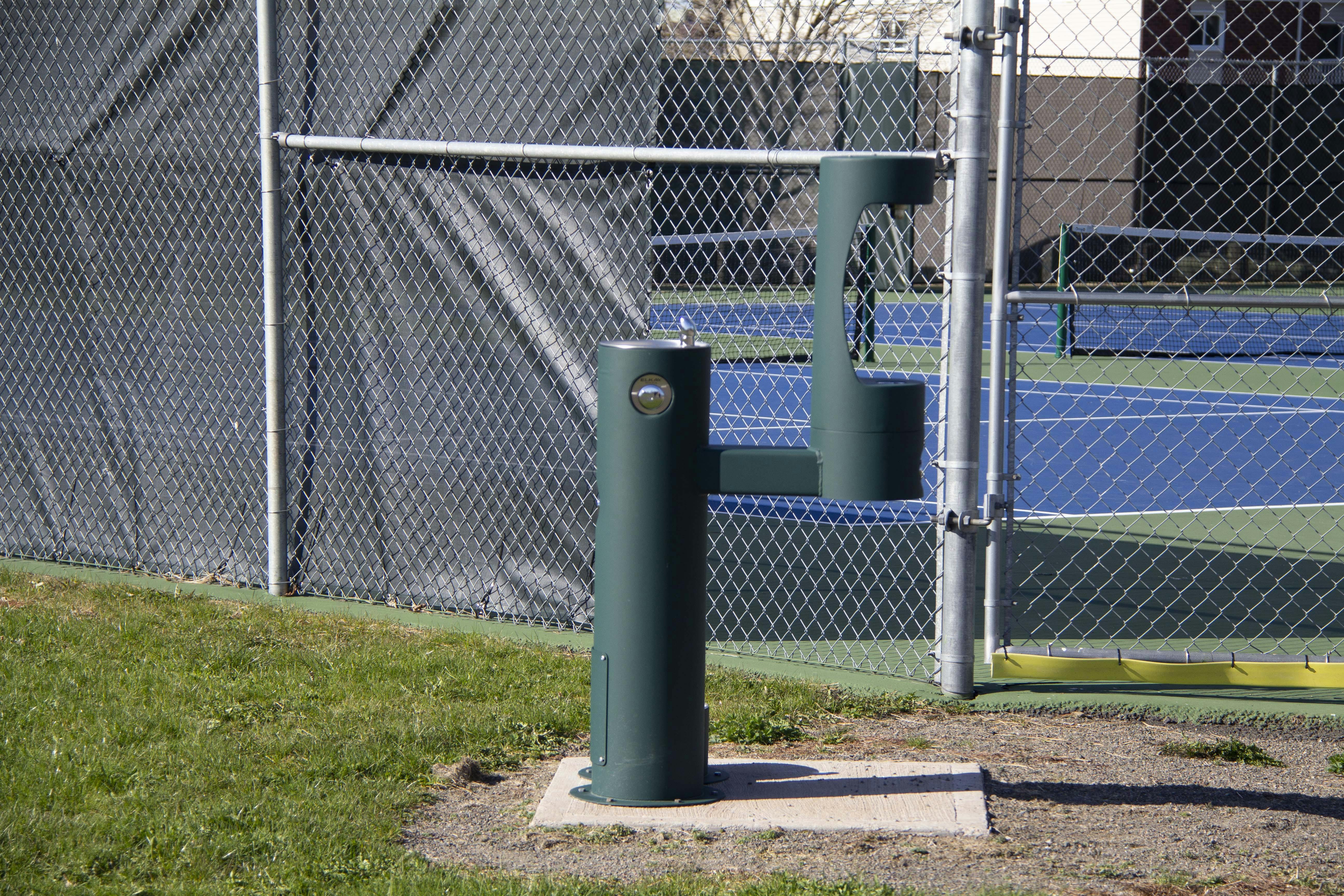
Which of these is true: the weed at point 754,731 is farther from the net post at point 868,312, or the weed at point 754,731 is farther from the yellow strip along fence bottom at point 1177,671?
the net post at point 868,312

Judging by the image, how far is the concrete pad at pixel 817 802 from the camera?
379cm

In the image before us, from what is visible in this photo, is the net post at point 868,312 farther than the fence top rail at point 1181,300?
Yes

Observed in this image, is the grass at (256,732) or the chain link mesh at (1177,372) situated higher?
the chain link mesh at (1177,372)

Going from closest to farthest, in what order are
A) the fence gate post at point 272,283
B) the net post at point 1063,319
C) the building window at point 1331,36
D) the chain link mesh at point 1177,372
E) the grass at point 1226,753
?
1. the grass at point 1226,753
2. the fence gate post at point 272,283
3. the chain link mesh at point 1177,372
4. the net post at point 1063,319
5. the building window at point 1331,36

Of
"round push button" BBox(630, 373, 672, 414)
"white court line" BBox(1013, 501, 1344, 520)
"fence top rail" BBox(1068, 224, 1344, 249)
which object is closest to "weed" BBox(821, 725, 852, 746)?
"round push button" BBox(630, 373, 672, 414)

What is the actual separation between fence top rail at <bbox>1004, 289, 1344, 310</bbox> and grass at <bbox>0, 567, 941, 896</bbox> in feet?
4.97

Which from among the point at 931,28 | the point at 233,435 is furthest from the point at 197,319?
the point at 931,28

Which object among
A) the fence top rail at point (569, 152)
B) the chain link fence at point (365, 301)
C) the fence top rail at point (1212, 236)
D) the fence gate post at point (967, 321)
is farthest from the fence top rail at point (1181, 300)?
the fence top rail at point (1212, 236)

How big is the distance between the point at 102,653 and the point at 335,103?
247cm

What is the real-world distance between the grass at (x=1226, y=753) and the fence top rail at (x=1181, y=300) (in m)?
1.43

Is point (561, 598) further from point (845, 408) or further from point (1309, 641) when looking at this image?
point (1309, 641)

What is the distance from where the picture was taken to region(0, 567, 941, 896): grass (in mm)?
3402

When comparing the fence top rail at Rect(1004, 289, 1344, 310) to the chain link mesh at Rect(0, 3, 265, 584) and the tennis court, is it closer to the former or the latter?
the tennis court

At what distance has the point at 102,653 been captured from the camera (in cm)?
521
